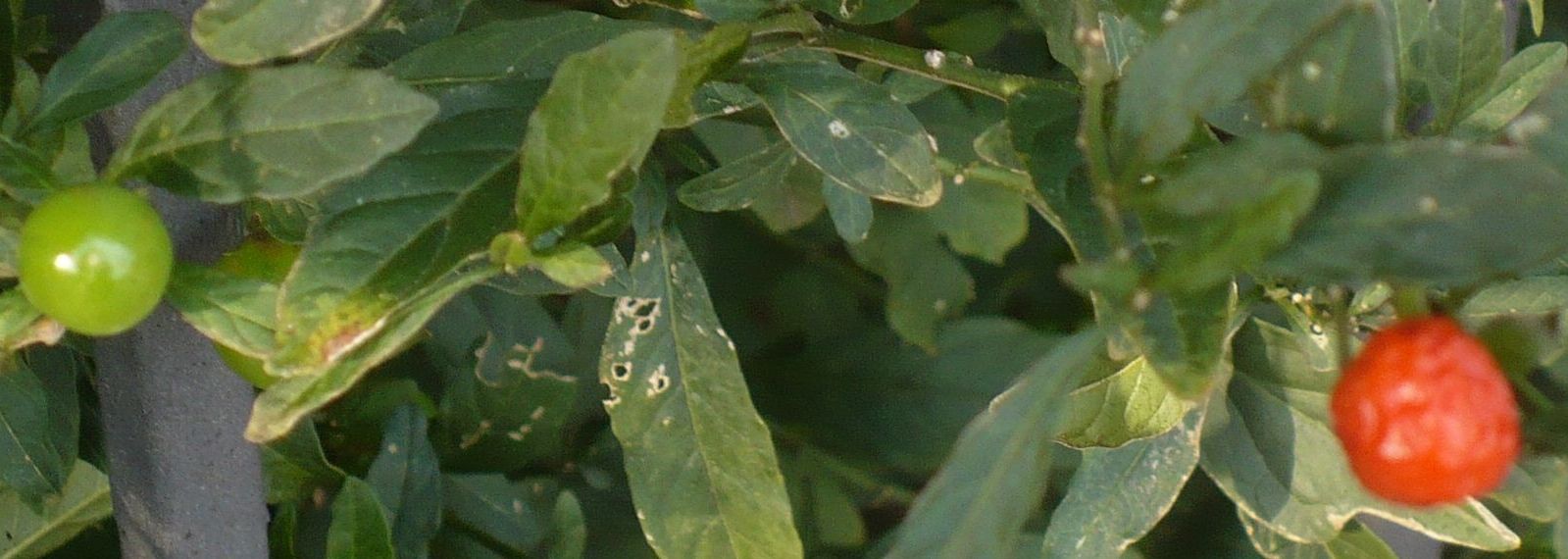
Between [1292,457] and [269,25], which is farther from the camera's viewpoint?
[1292,457]

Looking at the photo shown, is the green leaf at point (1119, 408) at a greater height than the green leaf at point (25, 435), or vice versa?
the green leaf at point (1119, 408)

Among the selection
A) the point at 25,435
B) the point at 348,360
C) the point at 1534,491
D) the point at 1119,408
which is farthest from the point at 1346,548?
the point at 25,435

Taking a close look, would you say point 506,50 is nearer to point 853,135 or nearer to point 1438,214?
point 853,135

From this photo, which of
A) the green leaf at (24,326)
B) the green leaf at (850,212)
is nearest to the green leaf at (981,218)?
the green leaf at (850,212)

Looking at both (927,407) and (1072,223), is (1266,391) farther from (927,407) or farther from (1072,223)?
(927,407)

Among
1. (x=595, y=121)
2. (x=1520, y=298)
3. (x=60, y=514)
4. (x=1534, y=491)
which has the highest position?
(x=595, y=121)

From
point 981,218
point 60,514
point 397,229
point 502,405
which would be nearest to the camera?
point 397,229

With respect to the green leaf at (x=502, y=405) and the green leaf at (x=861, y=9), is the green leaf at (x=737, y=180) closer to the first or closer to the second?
the green leaf at (x=861, y=9)
